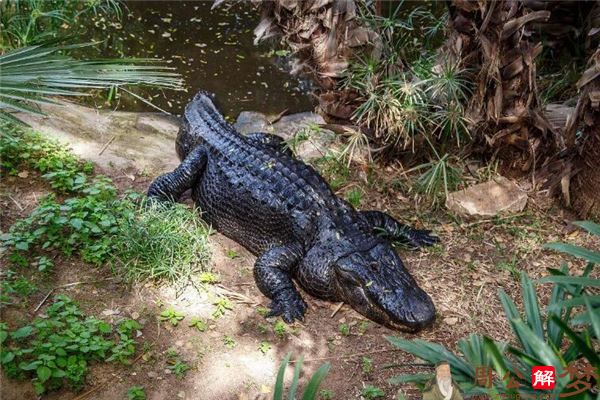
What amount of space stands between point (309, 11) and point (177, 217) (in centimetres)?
187

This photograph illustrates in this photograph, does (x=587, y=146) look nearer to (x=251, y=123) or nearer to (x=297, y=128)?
(x=297, y=128)

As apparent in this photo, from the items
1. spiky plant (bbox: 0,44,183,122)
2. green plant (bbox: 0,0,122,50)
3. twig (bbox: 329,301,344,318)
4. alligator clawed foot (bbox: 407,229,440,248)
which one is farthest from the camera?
green plant (bbox: 0,0,122,50)

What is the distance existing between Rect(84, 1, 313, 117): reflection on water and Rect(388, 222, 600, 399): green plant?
462cm

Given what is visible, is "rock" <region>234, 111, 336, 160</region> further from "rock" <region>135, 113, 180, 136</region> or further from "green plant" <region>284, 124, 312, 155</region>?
"rock" <region>135, 113, 180, 136</region>

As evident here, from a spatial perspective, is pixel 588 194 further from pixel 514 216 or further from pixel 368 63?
pixel 368 63

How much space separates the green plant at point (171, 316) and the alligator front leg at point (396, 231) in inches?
64.9

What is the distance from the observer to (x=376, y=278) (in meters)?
4.23

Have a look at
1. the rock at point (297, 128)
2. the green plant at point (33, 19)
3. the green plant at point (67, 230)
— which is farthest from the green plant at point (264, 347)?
the green plant at point (33, 19)

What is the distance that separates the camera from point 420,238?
4.86 metres

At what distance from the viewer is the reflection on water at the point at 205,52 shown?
6852 millimetres

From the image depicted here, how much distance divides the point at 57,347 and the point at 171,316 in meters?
0.75

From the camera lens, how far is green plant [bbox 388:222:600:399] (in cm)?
200

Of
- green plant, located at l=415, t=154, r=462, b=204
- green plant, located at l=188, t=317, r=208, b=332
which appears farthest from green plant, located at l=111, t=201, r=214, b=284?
green plant, located at l=415, t=154, r=462, b=204

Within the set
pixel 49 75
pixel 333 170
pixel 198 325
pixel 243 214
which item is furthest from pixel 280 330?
pixel 49 75
